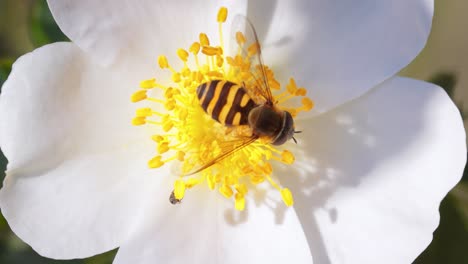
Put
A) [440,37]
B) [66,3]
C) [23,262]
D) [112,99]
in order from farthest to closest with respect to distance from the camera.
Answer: [440,37]
[23,262]
[112,99]
[66,3]

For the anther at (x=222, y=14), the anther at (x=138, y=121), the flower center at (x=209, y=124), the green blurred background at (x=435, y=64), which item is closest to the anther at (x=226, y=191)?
the flower center at (x=209, y=124)

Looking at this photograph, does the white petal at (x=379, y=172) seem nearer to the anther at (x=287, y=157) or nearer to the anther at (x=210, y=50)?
the anther at (x=287, y=157)

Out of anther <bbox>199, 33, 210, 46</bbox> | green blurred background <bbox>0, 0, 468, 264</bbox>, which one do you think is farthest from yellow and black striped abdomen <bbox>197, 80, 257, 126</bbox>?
green blurred background <bbox>0, 0, 468, 264</bbox>

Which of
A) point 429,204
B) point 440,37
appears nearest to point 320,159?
point 429,204

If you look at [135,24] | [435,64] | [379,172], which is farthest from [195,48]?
[435,64]

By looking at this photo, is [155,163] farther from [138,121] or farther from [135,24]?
[135,24]

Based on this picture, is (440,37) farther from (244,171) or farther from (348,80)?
(244,171)
